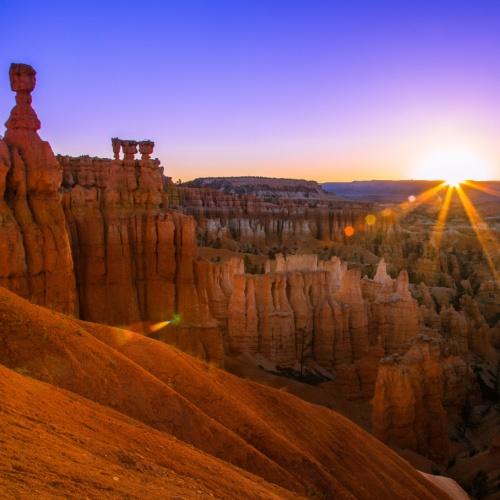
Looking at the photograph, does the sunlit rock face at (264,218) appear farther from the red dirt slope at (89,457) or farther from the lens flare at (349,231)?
the red dirt slope at (89,457)

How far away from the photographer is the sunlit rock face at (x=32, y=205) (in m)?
16.2

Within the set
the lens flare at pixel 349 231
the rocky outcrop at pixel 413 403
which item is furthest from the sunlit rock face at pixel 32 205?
the lens flare at pixel 349 231

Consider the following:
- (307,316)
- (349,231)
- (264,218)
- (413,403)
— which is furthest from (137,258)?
(349,231)

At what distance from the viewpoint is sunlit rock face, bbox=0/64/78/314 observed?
16.2 meters

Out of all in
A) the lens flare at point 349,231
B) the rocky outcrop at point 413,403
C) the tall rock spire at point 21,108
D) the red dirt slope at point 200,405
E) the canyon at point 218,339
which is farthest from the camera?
the lens flare at point 349,231

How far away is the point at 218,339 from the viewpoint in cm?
2248

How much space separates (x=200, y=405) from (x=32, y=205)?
31.6 ft

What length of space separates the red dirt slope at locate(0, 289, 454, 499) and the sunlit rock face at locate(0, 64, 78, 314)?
5936 mm

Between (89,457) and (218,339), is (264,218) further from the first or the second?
(89,457)

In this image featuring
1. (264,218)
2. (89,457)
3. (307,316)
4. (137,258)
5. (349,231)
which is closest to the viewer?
(89,457)

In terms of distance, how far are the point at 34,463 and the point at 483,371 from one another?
30.8 metres

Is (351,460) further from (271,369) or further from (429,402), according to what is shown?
(271,369)

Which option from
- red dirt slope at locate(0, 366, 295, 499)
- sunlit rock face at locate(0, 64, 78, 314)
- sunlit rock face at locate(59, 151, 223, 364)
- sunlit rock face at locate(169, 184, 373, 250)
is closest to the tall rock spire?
sunlit rock face at locate(0, 64, 78, 314)

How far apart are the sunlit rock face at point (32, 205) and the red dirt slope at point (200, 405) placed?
594 cm
